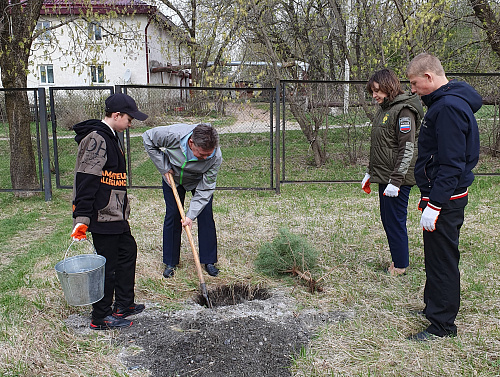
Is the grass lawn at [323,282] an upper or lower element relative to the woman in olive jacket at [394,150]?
A: lower

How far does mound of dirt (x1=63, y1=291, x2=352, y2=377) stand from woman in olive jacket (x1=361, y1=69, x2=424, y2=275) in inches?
37.8

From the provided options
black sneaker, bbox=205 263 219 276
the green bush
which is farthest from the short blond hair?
black sneaker, bbox=205 263 219 276

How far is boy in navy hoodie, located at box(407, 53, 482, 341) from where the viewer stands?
2777 millimetres

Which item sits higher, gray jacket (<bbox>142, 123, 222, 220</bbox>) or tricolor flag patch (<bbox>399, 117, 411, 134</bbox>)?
tricolor flag patch (<bbox>399, 117, 411, 134</bbox>)

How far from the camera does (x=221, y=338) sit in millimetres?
3188

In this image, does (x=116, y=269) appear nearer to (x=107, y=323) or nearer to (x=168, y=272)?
(x=107, y=323)

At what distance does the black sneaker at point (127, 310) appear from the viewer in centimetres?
349

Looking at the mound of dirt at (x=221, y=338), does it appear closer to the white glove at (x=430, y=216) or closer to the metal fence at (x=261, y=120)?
the white glove at (x=430, y=216)

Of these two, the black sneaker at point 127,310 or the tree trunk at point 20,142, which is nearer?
the black sneaker at point 127,310

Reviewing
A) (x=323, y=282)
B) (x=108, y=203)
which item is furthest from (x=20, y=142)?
(x=323, y=282)

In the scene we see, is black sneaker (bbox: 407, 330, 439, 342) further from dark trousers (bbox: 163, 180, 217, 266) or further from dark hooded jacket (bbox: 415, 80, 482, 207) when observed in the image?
dark trousers (bbox: 163, 180, 217, 266)

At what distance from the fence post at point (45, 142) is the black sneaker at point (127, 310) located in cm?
469

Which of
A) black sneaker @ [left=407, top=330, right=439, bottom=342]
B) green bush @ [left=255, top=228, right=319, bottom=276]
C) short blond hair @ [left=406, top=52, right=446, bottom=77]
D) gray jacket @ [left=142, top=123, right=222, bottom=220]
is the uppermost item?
short blond hair @ [left=406, top=52, right=446, bottom=77]

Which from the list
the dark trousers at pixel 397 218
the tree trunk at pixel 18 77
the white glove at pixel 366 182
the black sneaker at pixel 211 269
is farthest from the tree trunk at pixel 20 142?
the dark trousers at pixel 397 218
